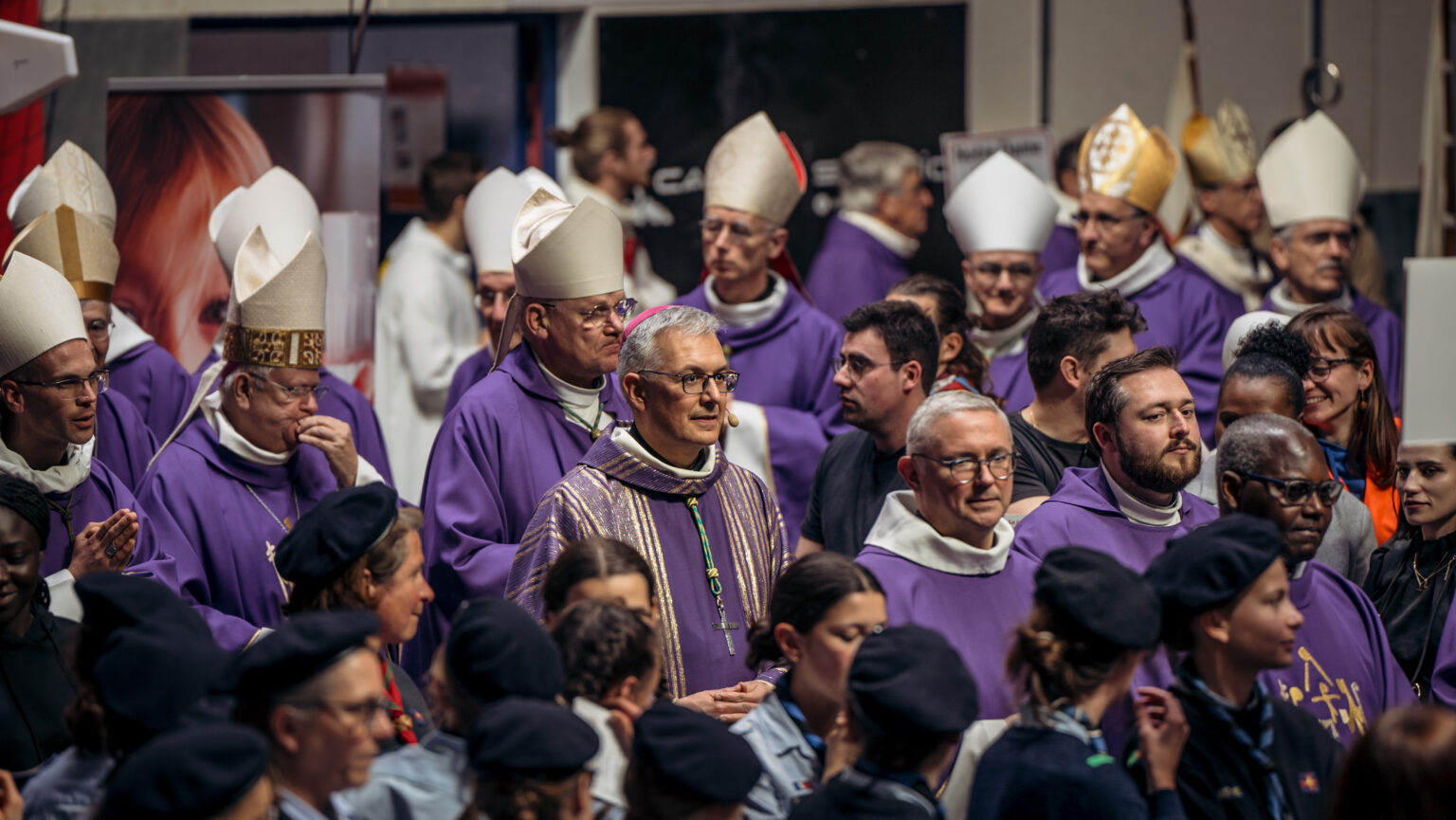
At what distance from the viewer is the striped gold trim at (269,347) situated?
16.6 feet

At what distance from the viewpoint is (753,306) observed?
6754 millimetres

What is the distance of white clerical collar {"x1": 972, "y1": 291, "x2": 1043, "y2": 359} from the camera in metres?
6.79

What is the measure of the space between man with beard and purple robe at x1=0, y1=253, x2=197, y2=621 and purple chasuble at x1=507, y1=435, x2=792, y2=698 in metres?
1.03

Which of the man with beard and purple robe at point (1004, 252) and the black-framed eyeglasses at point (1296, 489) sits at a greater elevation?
the man with beard and purple robe at point (1004, 252)

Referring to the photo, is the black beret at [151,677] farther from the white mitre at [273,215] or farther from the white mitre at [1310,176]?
the white mitre at [1310,176]

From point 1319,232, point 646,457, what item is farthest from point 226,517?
point 1319,232

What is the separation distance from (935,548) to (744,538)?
61 cm

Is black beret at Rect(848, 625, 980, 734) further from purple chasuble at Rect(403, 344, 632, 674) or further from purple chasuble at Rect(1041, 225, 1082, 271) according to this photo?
purple chasuble at Rect(1041, 225, 1082, 271)

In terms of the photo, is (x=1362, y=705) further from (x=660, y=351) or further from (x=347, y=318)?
(x=347, y=318)

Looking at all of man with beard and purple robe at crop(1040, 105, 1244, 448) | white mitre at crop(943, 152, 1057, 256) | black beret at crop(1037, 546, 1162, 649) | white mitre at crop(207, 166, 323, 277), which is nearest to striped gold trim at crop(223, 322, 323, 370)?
white mitre at crop(207, 166, 323, 277)

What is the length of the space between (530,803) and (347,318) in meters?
4.06

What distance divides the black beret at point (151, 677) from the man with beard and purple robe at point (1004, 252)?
13.1ft

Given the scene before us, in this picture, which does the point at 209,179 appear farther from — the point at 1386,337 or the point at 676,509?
the point at 1386,337

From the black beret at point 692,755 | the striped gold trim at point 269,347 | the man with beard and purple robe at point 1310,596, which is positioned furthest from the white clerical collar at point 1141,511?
the striped gold trim at point 269,347
